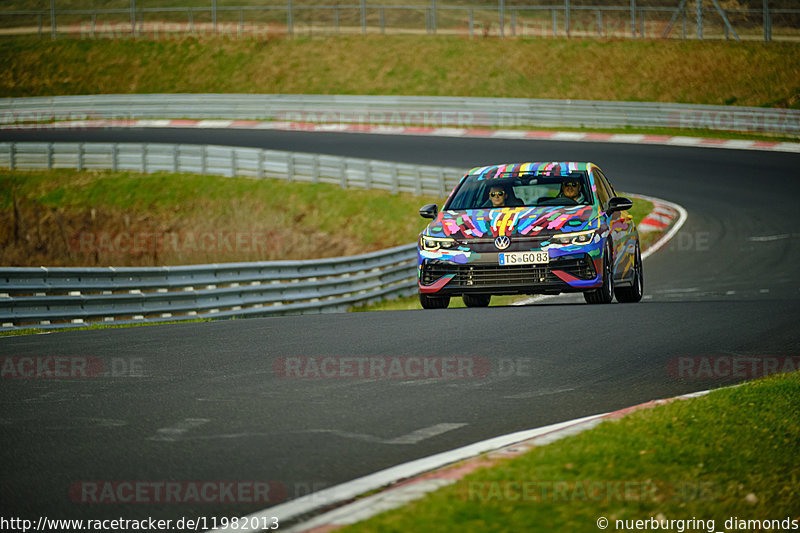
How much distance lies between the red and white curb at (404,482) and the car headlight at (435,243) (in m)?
6.17

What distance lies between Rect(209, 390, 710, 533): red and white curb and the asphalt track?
0.19 metres

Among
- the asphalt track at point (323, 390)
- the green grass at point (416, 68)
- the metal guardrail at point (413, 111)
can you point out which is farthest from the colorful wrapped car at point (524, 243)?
the green grass at point (416, 68)

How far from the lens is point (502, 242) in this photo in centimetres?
1256

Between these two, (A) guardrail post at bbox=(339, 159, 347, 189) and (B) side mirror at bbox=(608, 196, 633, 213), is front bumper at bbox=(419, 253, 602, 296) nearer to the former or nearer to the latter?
(B) side mirror at bbox=(608, 196, 633, 213)

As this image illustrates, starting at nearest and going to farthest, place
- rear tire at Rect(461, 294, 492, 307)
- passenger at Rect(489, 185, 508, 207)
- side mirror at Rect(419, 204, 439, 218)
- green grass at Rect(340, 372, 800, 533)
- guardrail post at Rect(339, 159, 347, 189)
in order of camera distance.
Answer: green grass at Rect(340, 372, 800, 533), side mirror at Rect(419, 204, 439, 218), passenger at Rect(489, 185, 508, 207), rear tire at Rect(461, 294, 492, 307), guardrail post at Rect(339, 159, 347, 189)

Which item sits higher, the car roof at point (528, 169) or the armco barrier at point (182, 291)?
the car roof at point (528, 169)

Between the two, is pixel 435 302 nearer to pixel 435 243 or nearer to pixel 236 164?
pixel 435 243

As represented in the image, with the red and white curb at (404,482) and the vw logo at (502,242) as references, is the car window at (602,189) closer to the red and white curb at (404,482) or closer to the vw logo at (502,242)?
→ the vw logo at (502,242)

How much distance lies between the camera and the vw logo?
494 inches

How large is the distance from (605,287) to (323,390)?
18.9ft

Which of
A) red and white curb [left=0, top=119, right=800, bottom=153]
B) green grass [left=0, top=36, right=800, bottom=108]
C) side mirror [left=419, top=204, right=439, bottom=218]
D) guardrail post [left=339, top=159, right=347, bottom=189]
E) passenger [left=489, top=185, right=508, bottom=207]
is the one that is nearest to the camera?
side mirror [left=419, top=204, right=439, bottom=218]

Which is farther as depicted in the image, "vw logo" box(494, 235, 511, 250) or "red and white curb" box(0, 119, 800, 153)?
"red and white curb" box(0, 119, 800, 153)


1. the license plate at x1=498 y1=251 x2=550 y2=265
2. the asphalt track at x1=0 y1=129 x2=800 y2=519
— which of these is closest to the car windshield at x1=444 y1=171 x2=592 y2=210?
the license plate at x1=498 y1=251 x2=550 y2=265

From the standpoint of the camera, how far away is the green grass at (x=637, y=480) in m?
4.64
